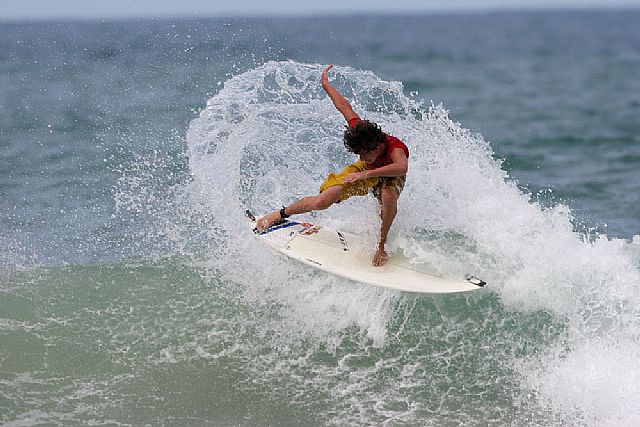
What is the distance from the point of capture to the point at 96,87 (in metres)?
24.5

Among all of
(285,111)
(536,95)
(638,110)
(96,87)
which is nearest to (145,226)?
(285,111)

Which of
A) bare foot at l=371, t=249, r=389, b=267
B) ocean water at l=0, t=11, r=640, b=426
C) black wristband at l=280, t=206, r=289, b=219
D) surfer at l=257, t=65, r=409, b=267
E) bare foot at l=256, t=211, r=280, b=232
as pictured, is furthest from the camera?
bare foot at l=256, t=211, r=280, b=232

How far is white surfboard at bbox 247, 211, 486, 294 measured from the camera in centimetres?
703

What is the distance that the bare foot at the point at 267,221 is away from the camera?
782cm

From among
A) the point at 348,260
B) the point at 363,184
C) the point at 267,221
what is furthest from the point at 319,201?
the point at 267,221

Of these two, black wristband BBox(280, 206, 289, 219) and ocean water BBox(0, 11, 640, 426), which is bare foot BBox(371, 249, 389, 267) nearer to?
ocean water BBox(0, 11, 640, 426)

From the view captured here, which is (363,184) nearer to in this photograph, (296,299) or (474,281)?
(474,281)

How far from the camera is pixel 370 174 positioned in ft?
22.3

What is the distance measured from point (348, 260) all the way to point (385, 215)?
0.64 m

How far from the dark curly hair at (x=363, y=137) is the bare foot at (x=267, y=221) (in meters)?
1.33

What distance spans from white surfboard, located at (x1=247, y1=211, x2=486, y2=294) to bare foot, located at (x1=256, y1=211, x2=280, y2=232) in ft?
0.15

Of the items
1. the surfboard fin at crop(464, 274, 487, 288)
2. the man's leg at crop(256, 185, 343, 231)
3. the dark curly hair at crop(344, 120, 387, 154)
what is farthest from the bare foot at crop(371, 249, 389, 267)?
the dark curly hair at crop(344, 120, 387, 154)

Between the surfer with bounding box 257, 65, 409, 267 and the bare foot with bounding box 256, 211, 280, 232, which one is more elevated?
the surfer with bounding box 257, 65, 409, 267

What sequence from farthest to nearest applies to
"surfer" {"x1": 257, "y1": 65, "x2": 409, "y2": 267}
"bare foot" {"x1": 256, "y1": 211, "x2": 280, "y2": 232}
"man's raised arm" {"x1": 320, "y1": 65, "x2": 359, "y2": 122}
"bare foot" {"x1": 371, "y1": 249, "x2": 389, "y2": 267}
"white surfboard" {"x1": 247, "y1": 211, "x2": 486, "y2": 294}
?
"bare foot" {"x1": 256, "y1": 211, "x2": 280, "y2": 232}, "bare foot" {"x1": 371, "y1": 249, "x2": 389, "y2": 267}, "man's raised arm" {"x1": 320, "y1": 65, "x2": 359, "y2": 122}, "white surfboard" {"x1": 247, "y1": 211, "x2": 486, "y2": 294}, "surfer" {"x1": 257, "y1": 65, "x2": 409, "y2": 267}
